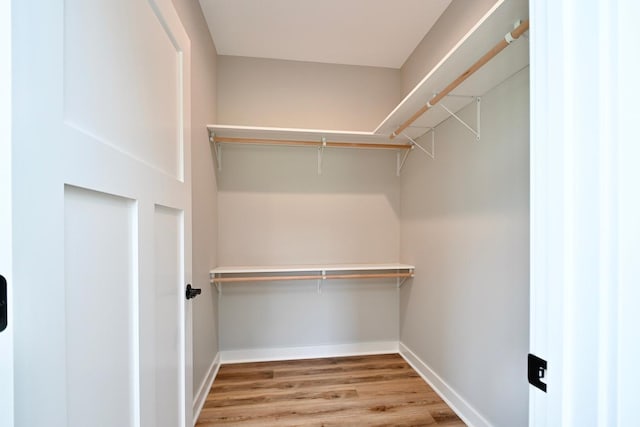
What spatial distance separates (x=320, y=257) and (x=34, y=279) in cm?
215

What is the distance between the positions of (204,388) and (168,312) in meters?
1.22

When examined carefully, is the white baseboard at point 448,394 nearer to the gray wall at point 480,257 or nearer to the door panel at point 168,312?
the gray wall at point 480,257

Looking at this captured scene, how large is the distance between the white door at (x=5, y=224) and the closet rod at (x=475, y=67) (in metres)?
1.40

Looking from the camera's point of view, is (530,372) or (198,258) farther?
(198,258)

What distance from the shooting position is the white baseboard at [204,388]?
5.52 ft

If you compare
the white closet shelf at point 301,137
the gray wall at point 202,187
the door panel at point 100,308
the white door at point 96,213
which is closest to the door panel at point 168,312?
the white door at point 96,213

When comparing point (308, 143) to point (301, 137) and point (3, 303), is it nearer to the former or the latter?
point (301, 137)

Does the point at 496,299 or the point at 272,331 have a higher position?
the point at 496,299
